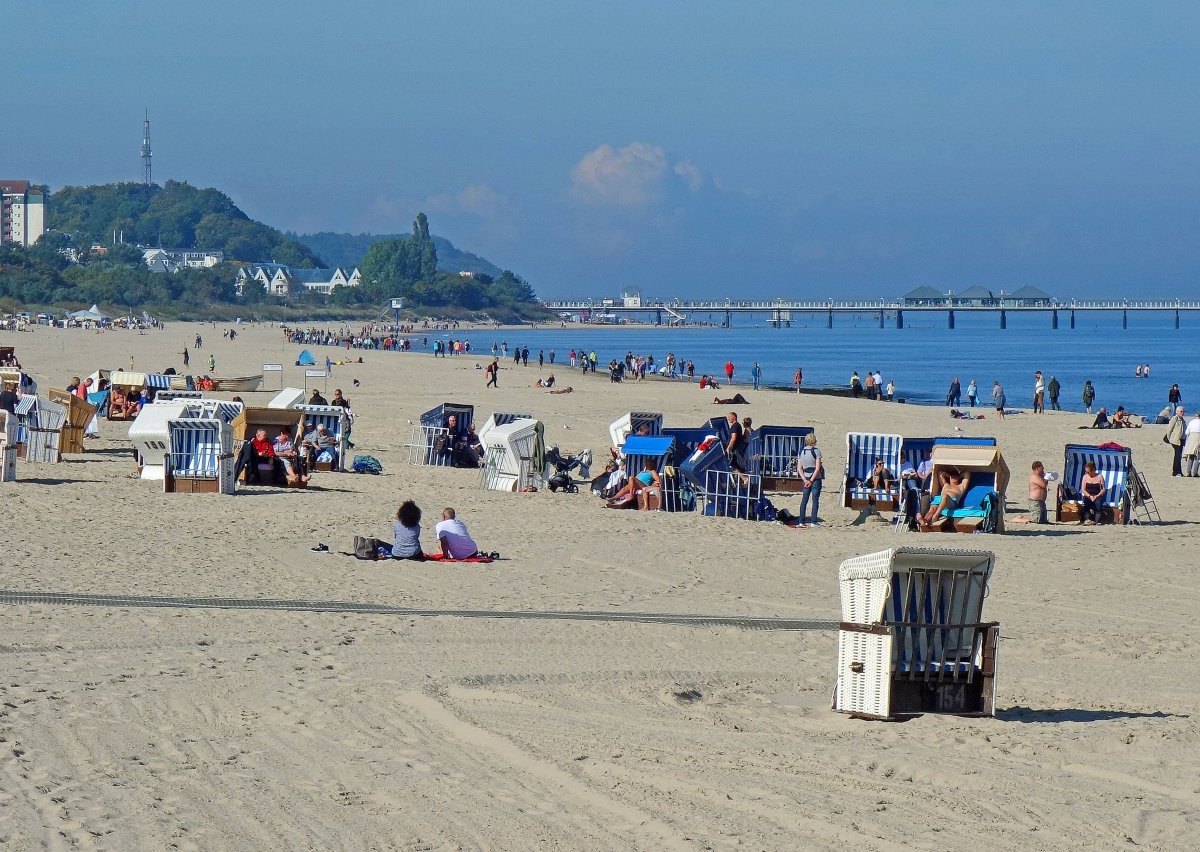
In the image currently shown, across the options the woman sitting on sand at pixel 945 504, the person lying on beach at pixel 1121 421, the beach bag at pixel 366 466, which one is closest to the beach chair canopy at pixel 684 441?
the woman sitting on sand at pixel 945 504

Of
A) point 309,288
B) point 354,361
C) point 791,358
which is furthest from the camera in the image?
point 309,288

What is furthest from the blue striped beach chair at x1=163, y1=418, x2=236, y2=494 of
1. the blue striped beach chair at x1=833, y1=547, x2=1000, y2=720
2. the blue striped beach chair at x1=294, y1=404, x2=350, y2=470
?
the blue striped beach chair at x1=833, y1=547, x2=1000, y2=720

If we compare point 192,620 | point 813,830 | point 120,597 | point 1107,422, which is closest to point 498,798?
point 813,830

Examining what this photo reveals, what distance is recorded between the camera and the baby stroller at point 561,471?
1711 cm

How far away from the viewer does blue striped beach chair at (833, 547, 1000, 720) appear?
675 cm

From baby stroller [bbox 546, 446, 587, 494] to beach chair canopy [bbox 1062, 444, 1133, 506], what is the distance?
540 centimetres

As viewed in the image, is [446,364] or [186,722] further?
[446,364]

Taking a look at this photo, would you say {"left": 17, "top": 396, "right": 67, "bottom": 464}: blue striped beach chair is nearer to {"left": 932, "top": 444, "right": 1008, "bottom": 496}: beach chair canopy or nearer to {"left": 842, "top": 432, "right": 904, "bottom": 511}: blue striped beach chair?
{"left": 842, "top": 432, "right": 904, "bottom": 511}: blue striped beach chair

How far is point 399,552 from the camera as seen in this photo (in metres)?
11.6

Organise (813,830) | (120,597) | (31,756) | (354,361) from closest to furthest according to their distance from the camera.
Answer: (813,830) → (31,756) → (120,597) → (354,361)

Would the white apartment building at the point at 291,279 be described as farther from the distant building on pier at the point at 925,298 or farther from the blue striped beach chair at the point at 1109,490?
the blue striped beach chair at the point at 1109,490

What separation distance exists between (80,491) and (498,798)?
1051 cm

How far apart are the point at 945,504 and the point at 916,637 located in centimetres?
797

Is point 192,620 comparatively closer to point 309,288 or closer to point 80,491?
point 80,491
